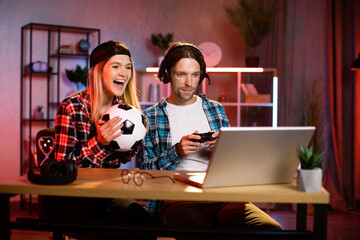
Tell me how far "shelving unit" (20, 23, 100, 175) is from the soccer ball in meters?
2.97

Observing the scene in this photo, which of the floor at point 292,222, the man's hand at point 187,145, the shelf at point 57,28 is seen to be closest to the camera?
the man's hand at point 187,145

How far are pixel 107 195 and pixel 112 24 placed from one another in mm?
4001

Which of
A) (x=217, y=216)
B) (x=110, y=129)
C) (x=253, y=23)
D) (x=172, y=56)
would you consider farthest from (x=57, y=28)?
(x=217, y=216)

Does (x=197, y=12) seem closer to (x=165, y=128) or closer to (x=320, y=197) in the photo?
(x=165, y=128)

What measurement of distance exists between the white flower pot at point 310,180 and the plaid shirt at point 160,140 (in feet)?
2.58

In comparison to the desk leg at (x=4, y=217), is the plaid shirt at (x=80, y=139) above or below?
above

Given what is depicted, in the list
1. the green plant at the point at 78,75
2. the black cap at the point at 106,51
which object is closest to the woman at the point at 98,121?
the black cap at the point at 106,51

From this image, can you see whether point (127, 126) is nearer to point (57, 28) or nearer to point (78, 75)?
point (78, 75)

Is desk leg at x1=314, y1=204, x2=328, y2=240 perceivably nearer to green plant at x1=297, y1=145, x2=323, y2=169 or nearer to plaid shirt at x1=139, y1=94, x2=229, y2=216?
green plant at x1=297, y1=145, x2=323, y2=169

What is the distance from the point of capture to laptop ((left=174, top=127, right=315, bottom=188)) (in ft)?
4.81

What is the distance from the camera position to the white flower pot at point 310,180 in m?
→ 1.51

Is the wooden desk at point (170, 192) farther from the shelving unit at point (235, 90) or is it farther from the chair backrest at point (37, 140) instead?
the shelving unit at point (235, 90)

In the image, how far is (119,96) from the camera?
2.30 m

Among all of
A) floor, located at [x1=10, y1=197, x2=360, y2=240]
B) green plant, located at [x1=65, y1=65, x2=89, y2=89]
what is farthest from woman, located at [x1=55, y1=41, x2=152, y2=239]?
green plant, located at [x1=65, y1=65, x2=89, y2=89]
